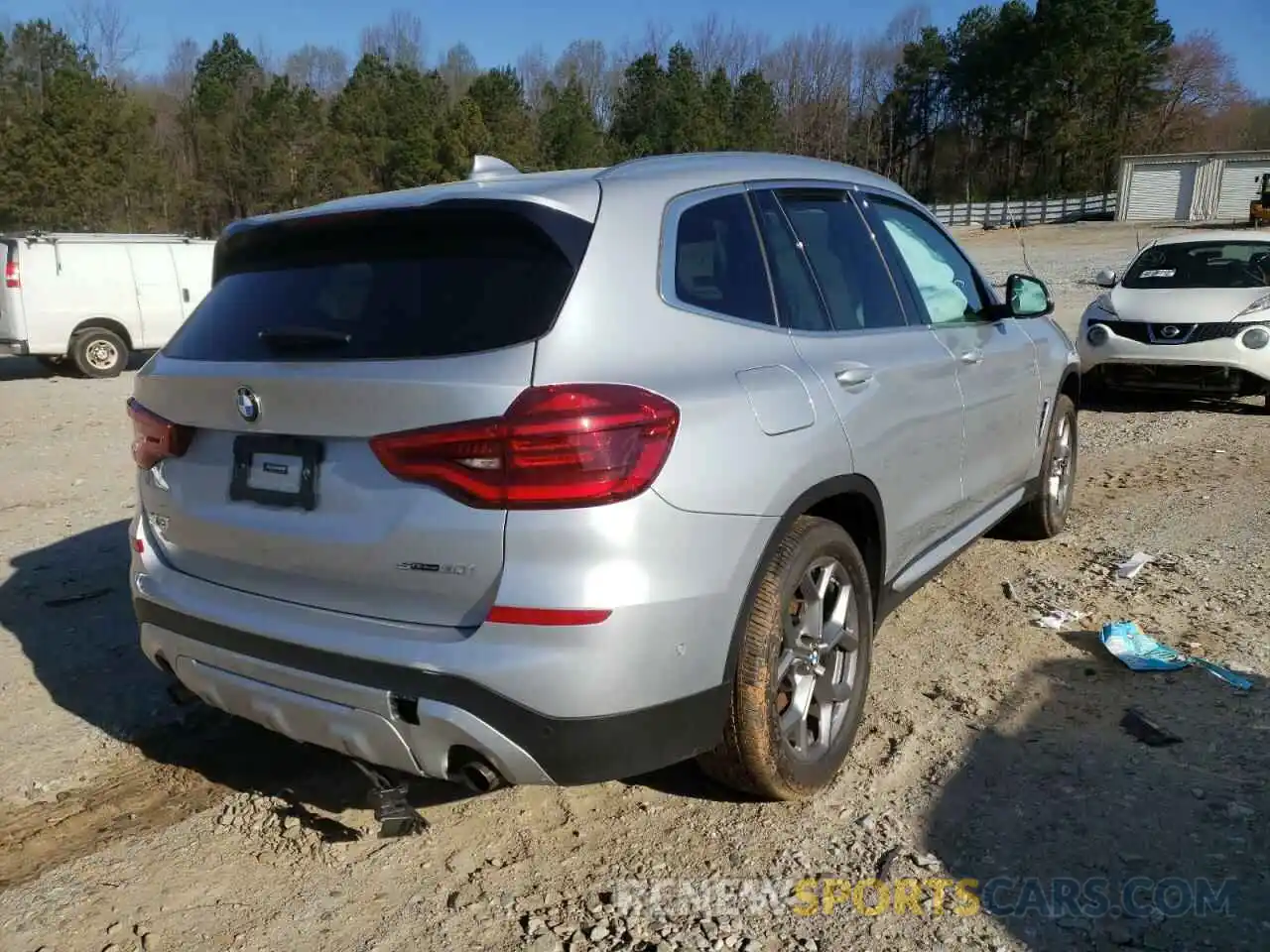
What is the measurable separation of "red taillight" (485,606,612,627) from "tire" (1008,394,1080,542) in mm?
3452

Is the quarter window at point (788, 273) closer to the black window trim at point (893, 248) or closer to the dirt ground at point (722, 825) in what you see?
the black window trim at point (893, 248)

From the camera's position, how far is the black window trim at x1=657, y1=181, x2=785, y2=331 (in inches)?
103

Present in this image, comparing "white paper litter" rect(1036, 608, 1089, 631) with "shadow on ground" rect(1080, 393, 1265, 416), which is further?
"shadow on ground" rect(1080, 393, 1265, 416)

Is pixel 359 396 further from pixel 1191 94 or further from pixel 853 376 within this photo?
pixel 1191 94

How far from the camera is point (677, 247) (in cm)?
271

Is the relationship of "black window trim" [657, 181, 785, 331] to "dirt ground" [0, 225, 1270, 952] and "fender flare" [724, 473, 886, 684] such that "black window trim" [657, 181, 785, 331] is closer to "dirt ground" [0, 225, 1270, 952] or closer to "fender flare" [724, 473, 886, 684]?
"fender flare" [724, 473, 886, 684]

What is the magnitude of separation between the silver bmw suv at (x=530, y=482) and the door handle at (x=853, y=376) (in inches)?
0.4

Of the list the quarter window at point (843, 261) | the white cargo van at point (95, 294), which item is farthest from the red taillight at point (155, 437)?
the white cargo van at point (95, 294)

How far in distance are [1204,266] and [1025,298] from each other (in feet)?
20.8

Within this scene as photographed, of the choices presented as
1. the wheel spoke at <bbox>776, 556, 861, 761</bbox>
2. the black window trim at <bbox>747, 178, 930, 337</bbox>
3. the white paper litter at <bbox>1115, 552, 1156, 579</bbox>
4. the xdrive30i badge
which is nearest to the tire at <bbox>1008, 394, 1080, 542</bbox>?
the white paper litter at <bbox>1115, 552, 1156, 579</bbox>

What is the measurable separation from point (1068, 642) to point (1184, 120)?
80.2 metres

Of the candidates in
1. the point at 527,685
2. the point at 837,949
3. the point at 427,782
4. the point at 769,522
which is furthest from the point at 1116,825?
the point at 427,782

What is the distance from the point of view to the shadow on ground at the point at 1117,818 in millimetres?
2506

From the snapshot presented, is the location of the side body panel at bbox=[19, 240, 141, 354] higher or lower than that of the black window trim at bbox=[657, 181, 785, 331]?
lower
